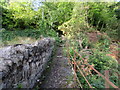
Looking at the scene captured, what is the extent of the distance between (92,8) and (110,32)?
3.28 m

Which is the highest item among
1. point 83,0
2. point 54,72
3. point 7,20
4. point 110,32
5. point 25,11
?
point 83,0

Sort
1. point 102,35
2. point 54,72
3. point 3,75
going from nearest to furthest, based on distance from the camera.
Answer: point 3,75, point 54,72, point 102,35

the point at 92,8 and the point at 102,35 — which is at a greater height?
the point at 92,8

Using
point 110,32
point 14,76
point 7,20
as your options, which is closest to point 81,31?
point 110,32

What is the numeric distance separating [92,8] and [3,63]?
1026 cm

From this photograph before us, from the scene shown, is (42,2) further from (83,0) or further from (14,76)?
(14,76)

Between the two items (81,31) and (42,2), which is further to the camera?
(42,2)

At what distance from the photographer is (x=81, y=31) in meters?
8.15

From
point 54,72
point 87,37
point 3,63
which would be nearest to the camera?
point 3,63

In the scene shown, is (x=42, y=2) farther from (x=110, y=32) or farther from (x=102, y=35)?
(x=110, y=32)

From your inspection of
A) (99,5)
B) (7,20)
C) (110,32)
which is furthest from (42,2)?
(110,32)

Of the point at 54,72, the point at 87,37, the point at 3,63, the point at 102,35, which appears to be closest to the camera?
the point at 3,63

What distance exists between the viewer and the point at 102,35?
761cm

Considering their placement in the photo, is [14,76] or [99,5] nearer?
[14,76]
